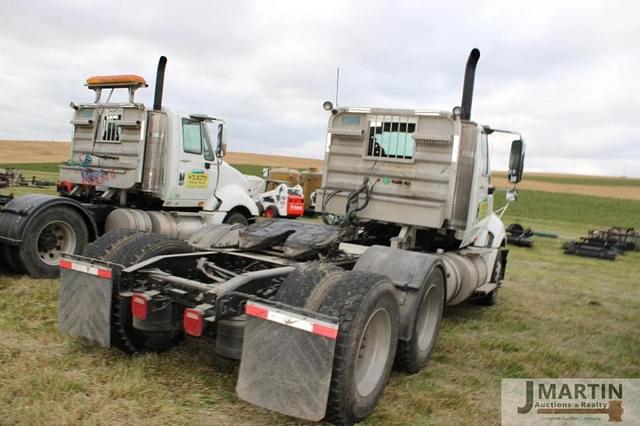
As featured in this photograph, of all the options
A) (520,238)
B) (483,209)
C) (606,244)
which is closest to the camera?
(483,209)

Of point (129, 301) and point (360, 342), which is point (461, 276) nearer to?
point (360, 342)

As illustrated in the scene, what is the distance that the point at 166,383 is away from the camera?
3.88 metres

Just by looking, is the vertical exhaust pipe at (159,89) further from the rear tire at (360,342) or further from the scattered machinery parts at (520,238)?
the scattered machinery parts at (520,238)

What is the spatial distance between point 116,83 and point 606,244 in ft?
45.5

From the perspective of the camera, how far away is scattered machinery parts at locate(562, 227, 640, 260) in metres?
14.3

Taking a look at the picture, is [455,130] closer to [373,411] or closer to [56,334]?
[373,411]

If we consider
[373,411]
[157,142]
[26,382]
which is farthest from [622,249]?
[26,382]

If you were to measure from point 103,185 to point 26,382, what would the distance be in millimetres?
5637

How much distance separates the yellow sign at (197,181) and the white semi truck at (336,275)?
3339mm

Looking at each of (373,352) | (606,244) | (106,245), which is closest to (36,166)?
(606,244)

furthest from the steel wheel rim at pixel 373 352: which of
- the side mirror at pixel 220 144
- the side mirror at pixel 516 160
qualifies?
the side mirror at pixel 220 144

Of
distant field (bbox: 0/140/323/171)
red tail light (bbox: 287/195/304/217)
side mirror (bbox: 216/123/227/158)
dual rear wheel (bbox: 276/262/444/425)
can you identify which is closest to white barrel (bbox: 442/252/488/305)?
dual rear wheel (bbox: 276/262/444/425)

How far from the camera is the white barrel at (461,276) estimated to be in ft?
19.3

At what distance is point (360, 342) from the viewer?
3396mm
